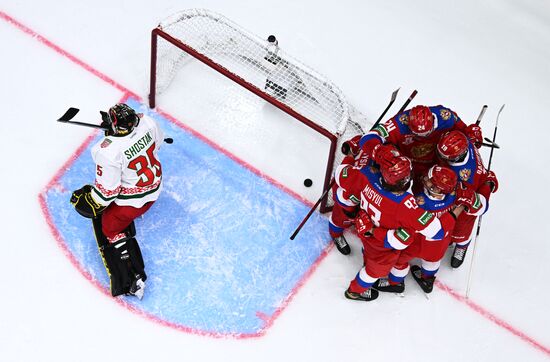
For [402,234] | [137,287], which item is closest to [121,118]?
[137,287]

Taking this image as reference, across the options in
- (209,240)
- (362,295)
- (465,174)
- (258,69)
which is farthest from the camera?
(258,69)

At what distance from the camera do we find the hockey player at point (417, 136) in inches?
187

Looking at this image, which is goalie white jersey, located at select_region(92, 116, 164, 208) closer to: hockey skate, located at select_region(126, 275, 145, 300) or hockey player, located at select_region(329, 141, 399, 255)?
hockey skate, located at select_region(126, 275, 145, 300)

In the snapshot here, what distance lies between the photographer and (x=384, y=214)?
14.6 feet

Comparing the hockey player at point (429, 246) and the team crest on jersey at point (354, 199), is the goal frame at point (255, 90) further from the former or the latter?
the hockey player at point (429, 246)

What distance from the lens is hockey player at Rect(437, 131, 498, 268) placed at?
452 cm

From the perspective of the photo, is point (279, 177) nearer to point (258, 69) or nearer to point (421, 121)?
point (258, 69)

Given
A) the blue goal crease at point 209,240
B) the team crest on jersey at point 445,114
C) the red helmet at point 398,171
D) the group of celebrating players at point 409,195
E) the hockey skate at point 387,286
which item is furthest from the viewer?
the hockey skate at point 387,286

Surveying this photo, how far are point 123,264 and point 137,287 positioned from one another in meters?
0.15

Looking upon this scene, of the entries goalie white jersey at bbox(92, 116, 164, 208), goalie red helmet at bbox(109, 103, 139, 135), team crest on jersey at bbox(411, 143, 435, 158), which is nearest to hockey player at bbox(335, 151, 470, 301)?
team crest on jersey at bbox(411, 143, 435, 158)

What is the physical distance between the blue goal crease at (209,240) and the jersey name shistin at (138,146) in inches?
24.9

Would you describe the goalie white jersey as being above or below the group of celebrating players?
below

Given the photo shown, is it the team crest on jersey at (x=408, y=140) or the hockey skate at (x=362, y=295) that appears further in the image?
the hockey skate at (x=362, y=295)

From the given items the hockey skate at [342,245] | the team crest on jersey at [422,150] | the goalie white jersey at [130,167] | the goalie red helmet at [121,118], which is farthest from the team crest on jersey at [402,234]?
the goalie red helmet at [121,118]
